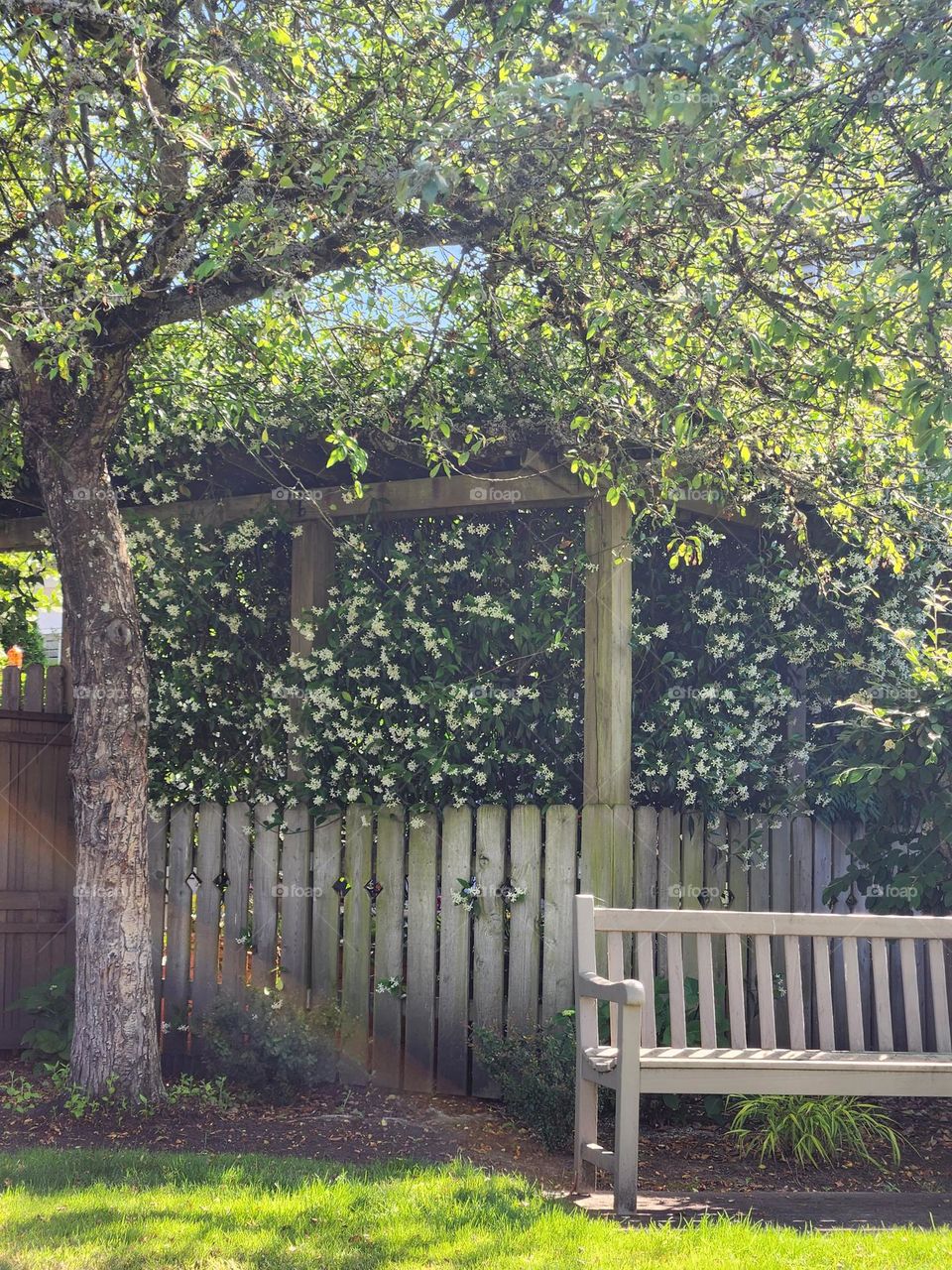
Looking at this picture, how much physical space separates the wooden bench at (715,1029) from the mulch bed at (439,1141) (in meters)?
0.42

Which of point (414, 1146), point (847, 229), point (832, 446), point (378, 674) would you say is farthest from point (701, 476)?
point (414, 1146)

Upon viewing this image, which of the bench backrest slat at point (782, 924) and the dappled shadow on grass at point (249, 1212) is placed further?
the bench backrest slat at point (782, 924)

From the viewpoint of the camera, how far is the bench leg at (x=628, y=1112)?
450cm

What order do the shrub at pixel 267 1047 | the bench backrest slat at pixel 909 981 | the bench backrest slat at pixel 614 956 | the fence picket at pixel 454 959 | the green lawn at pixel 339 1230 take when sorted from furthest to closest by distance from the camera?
the fence picket at pixel 454 959
the shrub at pixel 267 1047
the bench backrest slat at pixel 909 981
the bench backrest slat at pixel 614 956
the green lawn at pixel 339 1230

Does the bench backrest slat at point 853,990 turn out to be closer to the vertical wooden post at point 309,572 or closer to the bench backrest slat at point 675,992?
the bench backrest slat at point 675,992

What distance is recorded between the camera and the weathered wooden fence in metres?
6.28

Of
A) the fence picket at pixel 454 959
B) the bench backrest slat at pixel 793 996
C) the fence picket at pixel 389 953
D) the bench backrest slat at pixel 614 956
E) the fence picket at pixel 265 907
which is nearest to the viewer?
the bench backrest slat at pixel 614 956

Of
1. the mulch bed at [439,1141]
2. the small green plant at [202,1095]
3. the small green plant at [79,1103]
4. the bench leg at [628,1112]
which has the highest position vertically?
the bench leg at [628,1112]

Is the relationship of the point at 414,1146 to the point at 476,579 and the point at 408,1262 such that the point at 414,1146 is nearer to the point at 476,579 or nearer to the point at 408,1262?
the point at 408,1262

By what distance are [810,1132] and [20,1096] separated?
3.51m

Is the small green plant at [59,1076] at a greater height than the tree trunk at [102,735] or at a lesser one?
lesser

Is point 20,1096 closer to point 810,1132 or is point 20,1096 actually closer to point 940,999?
point 810,1132

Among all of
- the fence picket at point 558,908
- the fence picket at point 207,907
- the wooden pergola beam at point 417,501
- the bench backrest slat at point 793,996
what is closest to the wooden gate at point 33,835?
the fence picket at point 207,907

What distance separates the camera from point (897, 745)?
20.5ft
